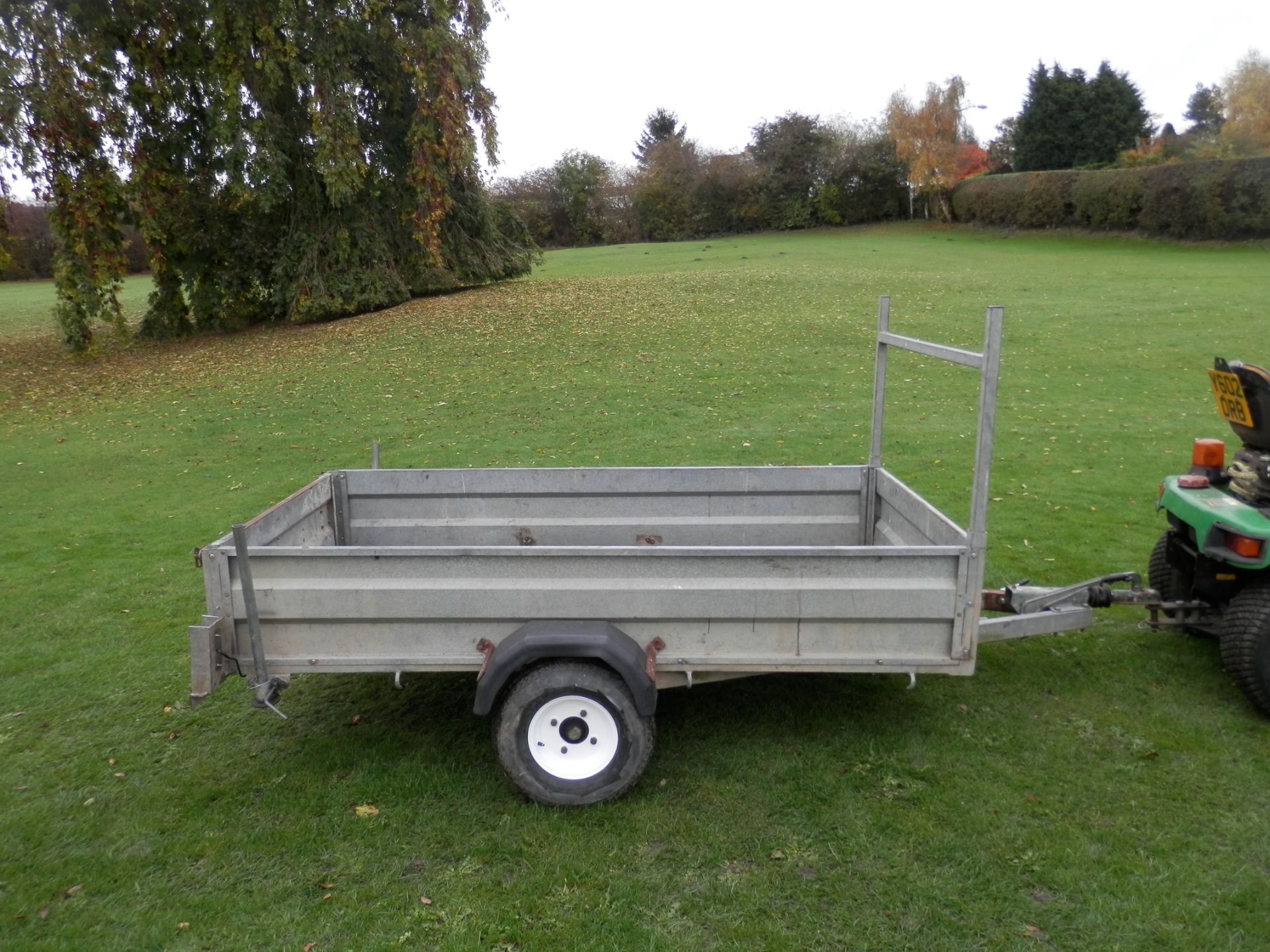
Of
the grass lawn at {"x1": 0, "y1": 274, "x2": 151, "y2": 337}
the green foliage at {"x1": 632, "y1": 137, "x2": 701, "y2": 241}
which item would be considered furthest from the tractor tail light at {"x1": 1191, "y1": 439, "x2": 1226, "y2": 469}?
the green foliage at {"x1": 632, "y1": 137, "x2": 701, "y2": 241}

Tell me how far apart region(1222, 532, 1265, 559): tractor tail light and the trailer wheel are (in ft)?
8.99

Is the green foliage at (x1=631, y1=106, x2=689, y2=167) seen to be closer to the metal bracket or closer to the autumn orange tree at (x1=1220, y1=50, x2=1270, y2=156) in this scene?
the autumn orange tree at (x1=1220, y1=50, x2=1270, y2=156)

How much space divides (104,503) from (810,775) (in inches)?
322

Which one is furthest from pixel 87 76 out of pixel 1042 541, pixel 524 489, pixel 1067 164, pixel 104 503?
pixel 1067 164

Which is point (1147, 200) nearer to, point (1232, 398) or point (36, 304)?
point (1232, 398)

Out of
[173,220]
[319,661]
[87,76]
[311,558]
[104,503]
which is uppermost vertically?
[87,76]

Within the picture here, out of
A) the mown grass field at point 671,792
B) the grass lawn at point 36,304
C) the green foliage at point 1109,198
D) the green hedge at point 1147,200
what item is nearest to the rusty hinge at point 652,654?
the mown grass field at point 671,792

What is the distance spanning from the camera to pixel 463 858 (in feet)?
12.2

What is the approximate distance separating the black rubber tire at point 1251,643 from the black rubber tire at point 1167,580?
0.48 meters

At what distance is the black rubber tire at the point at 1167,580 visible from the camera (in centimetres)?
524

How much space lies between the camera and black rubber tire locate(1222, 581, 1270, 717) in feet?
14.5

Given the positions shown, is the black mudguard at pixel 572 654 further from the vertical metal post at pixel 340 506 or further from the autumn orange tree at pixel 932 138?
the autumn orange tree at pixel 932 138

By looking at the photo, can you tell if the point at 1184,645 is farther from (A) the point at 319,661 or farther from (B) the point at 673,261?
(B) the point at 673,261

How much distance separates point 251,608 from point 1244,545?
421 centimetres
